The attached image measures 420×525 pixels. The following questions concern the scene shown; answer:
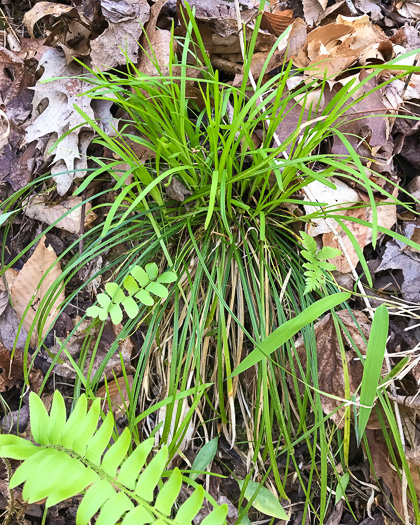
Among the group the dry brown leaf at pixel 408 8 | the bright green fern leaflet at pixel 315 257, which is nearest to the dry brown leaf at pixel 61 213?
the bright green fern leaflet at pixel 315 257

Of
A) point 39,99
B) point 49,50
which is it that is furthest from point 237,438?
point 49,50

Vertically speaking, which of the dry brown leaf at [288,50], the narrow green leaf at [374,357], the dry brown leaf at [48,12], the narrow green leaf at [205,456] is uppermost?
the dry brown leaf at [48,12]

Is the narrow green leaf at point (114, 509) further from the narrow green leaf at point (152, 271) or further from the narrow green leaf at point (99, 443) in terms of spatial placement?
the narrow green leaf at point (152, 271)

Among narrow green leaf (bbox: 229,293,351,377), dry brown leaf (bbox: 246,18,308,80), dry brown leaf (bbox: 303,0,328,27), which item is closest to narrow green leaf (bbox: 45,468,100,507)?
narrow green leaf (bbox: 229,293,351,377)

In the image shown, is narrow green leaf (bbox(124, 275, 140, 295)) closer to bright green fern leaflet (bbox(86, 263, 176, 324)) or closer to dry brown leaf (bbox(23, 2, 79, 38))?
bright green fern leaflet (bbox(86, 263, 176, 324))

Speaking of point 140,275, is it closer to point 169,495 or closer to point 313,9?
point 169,495

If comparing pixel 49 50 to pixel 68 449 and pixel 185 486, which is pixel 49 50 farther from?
pixel 185 486
